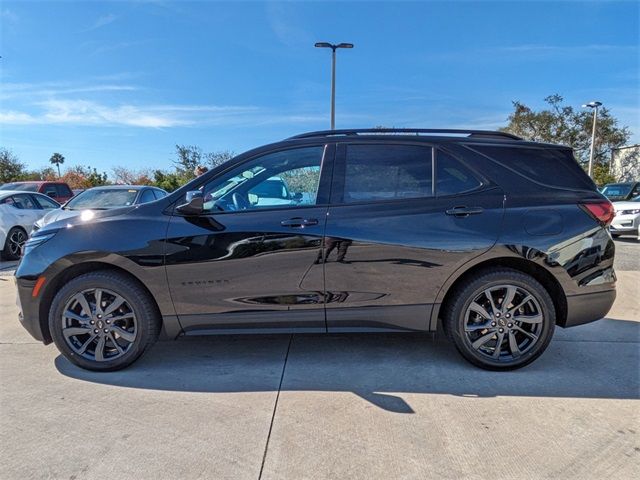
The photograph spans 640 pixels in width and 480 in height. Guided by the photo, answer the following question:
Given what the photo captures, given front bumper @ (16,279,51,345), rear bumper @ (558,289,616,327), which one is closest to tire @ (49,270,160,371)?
front bumper @ (16,279,51,345)

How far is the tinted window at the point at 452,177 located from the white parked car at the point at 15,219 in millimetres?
9077

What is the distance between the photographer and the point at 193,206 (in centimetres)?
318

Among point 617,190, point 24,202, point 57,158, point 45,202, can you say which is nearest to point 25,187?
point 45,202

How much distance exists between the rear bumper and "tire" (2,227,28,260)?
32.8 feet

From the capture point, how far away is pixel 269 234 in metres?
3.21

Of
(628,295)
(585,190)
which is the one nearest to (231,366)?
(585,190)

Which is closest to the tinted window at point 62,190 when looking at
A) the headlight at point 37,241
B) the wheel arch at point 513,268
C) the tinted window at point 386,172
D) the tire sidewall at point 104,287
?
the headlight at point 37,241

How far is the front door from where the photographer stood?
3.21 metres

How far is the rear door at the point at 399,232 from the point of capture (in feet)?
10.5

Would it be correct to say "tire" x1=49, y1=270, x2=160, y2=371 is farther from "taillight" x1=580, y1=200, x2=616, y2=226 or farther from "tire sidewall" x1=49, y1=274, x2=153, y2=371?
"taillight" x1=580, y1=200, x2=616, y2=226

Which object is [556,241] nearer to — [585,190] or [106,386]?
[585,190]

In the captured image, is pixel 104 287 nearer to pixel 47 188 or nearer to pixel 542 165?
pixel 542 165

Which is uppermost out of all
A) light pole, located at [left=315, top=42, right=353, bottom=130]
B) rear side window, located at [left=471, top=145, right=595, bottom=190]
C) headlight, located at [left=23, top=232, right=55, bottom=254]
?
light pole, located at [left=315, top=42, right=353, bottom=130]

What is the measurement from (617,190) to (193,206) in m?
16.4
